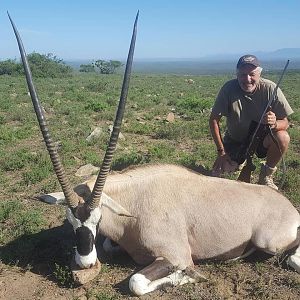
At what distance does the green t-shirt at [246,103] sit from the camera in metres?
7.34

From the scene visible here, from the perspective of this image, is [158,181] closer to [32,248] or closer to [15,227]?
[32,248]

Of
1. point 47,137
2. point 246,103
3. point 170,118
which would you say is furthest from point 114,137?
point 170,118

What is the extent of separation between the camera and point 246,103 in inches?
296

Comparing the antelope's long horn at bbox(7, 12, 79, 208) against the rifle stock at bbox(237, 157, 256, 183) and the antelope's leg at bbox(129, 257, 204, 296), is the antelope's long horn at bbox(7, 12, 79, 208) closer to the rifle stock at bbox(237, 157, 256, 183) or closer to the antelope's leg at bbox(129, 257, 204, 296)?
the antelope's leg at bbox(129, 257, 204, 296)

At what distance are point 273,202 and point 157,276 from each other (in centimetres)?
166

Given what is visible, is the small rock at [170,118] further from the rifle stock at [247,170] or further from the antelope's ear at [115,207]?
the antelope's ear at [115,207]

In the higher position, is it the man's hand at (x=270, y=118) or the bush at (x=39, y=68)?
the man's hand at (x=270, y=118)

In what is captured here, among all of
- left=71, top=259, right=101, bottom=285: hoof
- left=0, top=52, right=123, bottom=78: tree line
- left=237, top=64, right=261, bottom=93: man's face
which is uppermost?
left=237, top=64, right=261, bottom=93: man's face

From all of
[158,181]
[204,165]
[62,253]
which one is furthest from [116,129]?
[204,165]

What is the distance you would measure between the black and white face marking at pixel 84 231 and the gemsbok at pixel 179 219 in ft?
0.03

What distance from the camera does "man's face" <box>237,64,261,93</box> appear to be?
6.98 meters

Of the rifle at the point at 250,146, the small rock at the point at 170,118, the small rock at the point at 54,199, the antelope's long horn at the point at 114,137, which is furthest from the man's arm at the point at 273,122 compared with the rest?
the small rock at the point at 170,118

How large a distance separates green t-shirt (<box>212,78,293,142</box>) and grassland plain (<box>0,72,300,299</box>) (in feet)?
3.99

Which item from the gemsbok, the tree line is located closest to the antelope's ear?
the gemsbok
